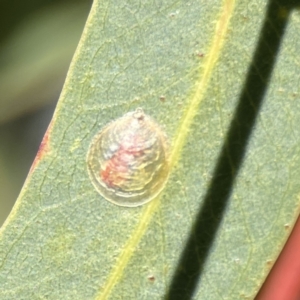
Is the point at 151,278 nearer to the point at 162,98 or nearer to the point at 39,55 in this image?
the point at 162,98

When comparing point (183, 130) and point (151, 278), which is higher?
point (183, 130)

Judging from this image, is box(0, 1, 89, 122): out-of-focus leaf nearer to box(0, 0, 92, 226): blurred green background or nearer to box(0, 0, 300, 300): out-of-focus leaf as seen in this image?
box(0, 0, 92, 226): blurred green background

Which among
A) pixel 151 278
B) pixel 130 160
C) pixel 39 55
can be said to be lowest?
pixel 151 278

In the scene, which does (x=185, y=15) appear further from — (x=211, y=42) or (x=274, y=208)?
(x=274, y=208)

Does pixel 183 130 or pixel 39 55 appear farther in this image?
pixel 39 55

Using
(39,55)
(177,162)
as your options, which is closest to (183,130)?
(177,162)

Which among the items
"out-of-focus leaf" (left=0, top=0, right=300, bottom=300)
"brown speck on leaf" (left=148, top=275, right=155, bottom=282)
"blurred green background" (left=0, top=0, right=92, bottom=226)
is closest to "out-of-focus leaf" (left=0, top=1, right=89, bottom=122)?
"blurred green background" (left=0, top=0, right=92, bottom=226)
